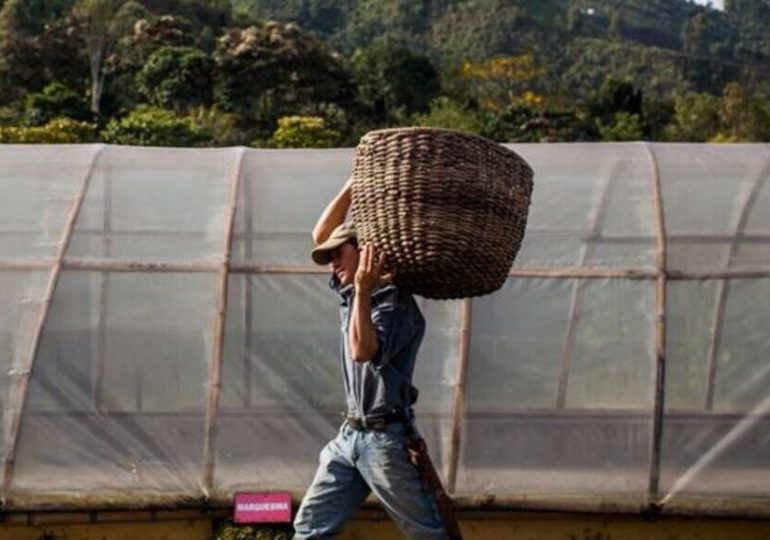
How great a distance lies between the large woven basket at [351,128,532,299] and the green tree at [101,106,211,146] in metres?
28.7

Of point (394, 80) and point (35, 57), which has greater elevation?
point (35, 57)

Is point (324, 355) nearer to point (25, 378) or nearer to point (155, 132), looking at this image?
point (25, 378)

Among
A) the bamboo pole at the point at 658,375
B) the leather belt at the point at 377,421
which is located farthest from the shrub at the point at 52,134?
the leather belt at the point at 377,421

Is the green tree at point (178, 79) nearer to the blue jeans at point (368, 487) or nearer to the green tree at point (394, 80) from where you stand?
the green tree at point (394, 80)

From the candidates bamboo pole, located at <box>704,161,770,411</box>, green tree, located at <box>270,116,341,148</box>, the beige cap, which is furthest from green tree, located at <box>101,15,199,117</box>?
the beige cap

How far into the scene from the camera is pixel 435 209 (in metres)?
5.57

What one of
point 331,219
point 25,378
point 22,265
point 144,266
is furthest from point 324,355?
point 331,219

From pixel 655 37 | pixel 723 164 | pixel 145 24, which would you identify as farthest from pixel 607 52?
pixel 723 164

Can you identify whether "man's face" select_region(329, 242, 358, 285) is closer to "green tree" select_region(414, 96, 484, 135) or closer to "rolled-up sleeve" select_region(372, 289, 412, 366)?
"rolled-up sleeve" select_region(372, 289, 412, 366)

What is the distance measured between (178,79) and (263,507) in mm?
37405

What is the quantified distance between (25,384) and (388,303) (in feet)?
10.7

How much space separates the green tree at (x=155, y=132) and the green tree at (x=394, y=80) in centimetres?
1464

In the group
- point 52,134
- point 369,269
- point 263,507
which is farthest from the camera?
point 52,134

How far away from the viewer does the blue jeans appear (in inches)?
210
